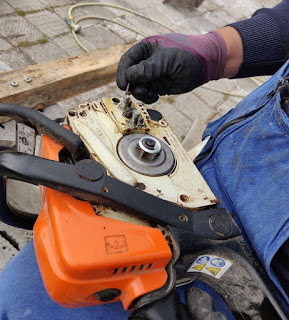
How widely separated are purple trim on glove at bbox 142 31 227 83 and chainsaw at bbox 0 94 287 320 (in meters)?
0.36

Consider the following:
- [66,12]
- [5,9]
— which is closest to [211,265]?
[5,9]

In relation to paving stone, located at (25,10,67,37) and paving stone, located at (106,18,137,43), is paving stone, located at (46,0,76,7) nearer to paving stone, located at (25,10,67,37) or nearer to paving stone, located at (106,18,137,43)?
paving stone, located at (25,10,67,37)

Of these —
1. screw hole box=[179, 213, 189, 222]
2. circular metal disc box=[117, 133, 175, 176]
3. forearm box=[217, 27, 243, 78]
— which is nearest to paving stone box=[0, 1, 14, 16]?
forearm box=[217, 27, 243, 78]

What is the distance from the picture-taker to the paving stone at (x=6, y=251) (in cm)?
124

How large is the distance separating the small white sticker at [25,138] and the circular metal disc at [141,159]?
0.23 metres

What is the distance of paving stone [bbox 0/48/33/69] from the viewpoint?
6.40 ft

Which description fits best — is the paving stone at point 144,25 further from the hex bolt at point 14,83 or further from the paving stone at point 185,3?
the hex bolt at point 14,83

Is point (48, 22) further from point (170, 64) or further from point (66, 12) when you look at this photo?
point (170, 64)

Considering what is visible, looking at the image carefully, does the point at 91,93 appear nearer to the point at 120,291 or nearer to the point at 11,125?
the point at 11,125

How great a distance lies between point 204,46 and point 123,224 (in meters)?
0.73

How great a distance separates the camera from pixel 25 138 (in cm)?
76

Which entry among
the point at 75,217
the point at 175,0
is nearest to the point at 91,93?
the point at 75,217

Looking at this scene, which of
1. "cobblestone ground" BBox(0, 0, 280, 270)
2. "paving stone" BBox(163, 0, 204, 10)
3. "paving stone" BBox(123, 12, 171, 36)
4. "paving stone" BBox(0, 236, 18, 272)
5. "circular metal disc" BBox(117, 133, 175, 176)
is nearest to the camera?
"circular metal disc" BBox(117, 133, 175, 176)

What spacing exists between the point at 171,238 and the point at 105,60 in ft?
4.29
